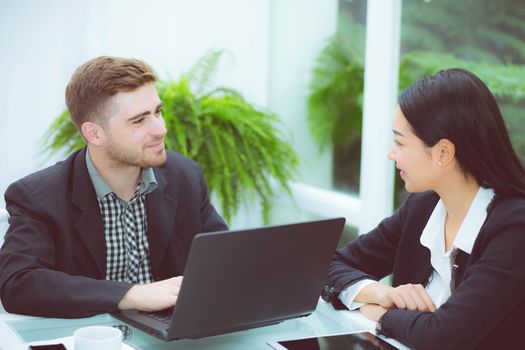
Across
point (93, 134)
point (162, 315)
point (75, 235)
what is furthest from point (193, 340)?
point (93, 134)

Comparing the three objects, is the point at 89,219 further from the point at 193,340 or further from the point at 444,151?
the point at 444,151

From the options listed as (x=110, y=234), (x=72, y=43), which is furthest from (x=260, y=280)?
(x=72, y=43)

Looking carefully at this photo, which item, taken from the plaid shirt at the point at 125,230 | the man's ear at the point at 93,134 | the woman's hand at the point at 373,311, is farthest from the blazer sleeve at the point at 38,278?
the woman's hand at the point at 373,311

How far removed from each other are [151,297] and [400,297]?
1.87ft

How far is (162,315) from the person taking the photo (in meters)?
1.68

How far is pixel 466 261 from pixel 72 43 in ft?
7.52

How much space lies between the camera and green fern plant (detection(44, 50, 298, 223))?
10.9 feet

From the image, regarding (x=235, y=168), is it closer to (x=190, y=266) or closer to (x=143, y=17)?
(x=143, y=17)

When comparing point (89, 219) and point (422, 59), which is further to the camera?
point (422, 59)

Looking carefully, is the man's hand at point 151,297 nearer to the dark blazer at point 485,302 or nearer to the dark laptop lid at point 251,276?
the dark laptop lid at point 251,276

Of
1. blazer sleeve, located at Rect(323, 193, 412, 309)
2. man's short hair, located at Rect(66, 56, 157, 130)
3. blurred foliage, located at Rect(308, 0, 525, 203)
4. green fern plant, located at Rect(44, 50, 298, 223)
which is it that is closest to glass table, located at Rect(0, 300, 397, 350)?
blazer sleeve, located at Rect(323, 193, 412, 309)

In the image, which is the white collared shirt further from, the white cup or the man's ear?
the man's ear

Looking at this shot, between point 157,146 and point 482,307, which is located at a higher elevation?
point 157,146

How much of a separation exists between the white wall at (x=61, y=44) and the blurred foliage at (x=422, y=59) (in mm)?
596
